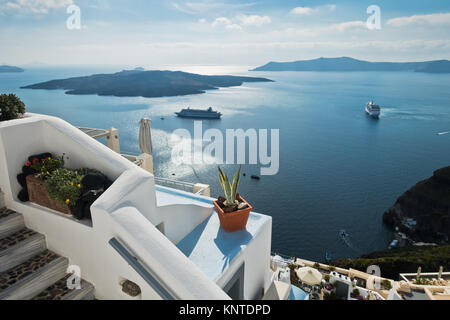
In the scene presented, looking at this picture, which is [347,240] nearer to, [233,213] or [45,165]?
[233,213]

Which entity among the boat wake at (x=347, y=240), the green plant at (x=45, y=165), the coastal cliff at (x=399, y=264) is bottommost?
the boat wake at (x=347, y=240)

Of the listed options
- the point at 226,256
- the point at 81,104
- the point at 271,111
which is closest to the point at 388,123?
the point at 271,111

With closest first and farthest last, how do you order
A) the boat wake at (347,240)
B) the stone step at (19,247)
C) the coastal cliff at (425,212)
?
the stone step at (19,247), the boat wake at (347,240), the coastal cliff at (425,212)

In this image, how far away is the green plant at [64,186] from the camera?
308cm

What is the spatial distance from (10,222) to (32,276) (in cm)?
92

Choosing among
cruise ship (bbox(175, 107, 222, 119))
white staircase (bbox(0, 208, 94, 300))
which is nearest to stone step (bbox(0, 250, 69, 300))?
white staircase (bbox(0, 208, 94, 300))

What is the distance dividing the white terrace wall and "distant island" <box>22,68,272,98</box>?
325 ft

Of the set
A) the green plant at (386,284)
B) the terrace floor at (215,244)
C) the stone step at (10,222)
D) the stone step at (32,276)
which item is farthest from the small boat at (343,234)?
the stone step at (10,222)

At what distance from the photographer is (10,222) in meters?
3.43

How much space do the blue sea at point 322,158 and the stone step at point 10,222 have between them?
70.1 ft

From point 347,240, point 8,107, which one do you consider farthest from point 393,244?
point 8,107

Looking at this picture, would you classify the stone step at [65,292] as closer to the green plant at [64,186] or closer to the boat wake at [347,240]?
the green plant at [64,186]

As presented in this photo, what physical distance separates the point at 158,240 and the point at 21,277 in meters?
1.64

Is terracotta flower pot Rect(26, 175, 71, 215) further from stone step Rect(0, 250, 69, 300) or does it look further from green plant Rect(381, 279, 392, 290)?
green plant Rect(381, 279, 392, 290)
